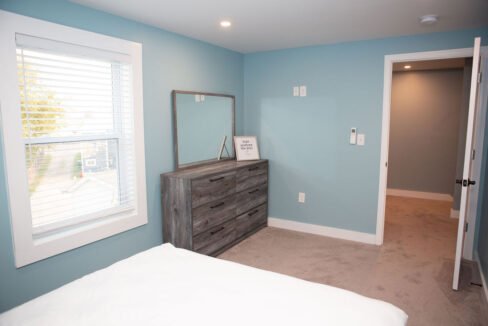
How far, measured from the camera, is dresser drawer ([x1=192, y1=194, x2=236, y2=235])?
306 cm

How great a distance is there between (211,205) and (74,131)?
141 cm

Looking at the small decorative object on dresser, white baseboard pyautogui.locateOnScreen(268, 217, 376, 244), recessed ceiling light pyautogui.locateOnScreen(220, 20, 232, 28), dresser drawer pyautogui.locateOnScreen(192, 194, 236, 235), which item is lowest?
white baseboard pyautogui.locateOnScreen(268, 217, 376, 244)

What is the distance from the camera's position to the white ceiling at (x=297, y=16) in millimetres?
2412

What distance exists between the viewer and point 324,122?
392 cm

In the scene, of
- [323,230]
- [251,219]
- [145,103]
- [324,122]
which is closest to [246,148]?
[251,219]

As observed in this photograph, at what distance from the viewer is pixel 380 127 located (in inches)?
142

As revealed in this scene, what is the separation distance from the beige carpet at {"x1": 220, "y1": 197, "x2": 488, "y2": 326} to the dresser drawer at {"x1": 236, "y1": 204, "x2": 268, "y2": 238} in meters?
0.13

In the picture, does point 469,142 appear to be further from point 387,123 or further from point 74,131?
point 74,131

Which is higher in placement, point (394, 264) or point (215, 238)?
point (215, 238)

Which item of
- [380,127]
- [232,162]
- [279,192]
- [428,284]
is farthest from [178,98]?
[428,284]

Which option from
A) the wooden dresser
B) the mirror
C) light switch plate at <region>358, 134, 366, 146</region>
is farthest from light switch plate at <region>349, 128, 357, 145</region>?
the mirror

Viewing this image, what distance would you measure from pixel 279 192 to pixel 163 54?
7.48 feet

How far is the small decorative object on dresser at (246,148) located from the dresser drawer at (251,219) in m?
0.67

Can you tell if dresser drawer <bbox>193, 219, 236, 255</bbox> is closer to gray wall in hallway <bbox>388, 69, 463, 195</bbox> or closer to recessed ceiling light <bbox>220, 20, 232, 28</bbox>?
recessed ceiling light <bbox>220, 20, 232, 28</bbox>
